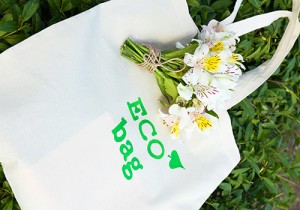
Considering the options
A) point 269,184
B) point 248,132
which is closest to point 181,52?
point 248,132

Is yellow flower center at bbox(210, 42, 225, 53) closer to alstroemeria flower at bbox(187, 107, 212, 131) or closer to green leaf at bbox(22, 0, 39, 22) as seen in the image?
alstroemeria flower at bbox(187, 107, 212, 131)

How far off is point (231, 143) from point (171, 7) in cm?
36

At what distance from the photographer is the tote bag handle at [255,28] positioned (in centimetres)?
107

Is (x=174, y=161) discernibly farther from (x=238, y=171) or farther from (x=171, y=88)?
(x=238, y=171)

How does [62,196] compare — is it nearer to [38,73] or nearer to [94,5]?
[38,73]

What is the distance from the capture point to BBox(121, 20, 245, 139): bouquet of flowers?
3.09ft

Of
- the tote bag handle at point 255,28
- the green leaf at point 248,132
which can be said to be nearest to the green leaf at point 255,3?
the tote bag handle at point 255,28

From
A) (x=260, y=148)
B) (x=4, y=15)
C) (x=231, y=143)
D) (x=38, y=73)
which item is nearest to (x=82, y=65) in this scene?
(x=38, y=73)

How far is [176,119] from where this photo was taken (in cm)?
97

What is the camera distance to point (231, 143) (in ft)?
3.59

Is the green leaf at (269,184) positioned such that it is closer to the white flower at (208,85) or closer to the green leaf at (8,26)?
the white flower at (208,85)

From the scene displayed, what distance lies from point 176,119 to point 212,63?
14cm

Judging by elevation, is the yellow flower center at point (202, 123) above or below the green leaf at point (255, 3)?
below

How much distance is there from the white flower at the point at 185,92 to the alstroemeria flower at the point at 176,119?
0.09 feet
